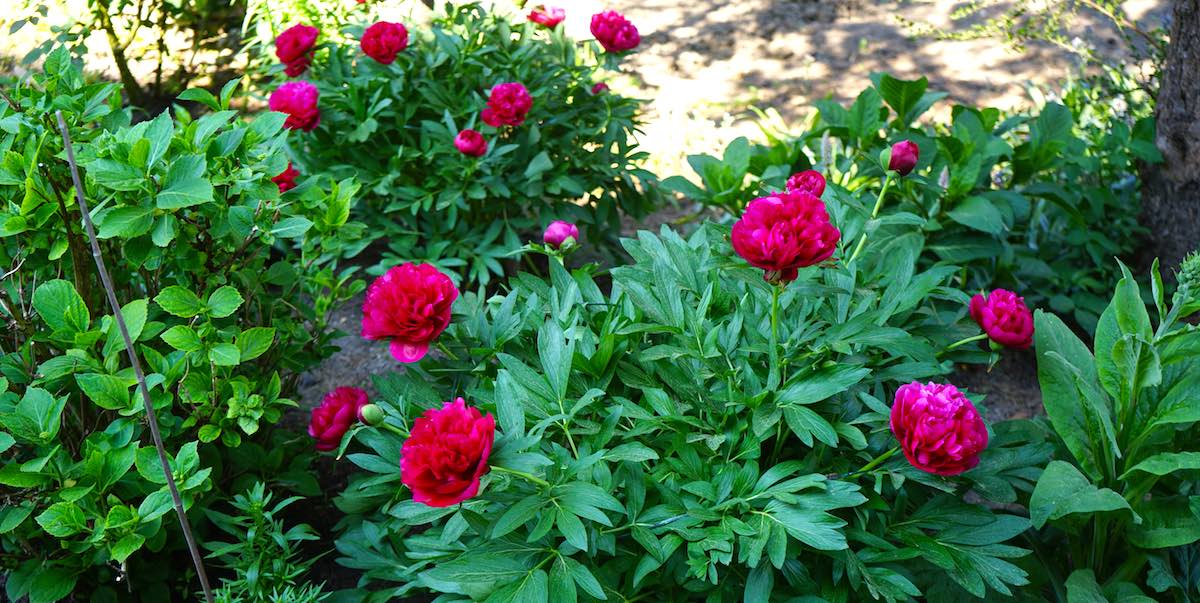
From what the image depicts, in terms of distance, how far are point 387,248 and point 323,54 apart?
2.61 ft

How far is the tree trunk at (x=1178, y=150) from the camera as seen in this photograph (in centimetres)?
301

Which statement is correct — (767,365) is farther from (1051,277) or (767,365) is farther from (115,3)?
(115,3)

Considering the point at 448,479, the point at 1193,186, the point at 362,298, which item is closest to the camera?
the point at 448,479

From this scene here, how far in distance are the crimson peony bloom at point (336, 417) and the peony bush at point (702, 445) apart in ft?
0.27

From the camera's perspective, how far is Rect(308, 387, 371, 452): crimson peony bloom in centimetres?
202

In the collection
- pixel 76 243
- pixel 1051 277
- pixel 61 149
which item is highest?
pixel 61 149

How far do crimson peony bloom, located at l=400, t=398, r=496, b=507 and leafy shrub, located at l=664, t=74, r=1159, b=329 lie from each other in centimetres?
182

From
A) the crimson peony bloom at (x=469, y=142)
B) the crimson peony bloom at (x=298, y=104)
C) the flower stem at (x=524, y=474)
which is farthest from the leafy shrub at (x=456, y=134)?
the flower stem at (x=524, y=474)

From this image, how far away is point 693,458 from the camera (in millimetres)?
1855

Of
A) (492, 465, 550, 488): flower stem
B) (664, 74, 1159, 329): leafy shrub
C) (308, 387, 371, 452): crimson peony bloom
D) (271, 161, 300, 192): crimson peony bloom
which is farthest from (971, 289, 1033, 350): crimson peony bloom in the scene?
(271, 161, 300, 192): crimson peony bloom

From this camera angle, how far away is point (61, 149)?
6.23ft

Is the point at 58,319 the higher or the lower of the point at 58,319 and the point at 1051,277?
the higher

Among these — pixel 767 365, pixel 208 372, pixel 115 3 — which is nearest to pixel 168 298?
pixel 208 372

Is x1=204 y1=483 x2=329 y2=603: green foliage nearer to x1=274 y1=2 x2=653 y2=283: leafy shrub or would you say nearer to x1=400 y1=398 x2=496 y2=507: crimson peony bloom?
x1=400 y1=398 x2=496 y2=507: crimson peony bloom
